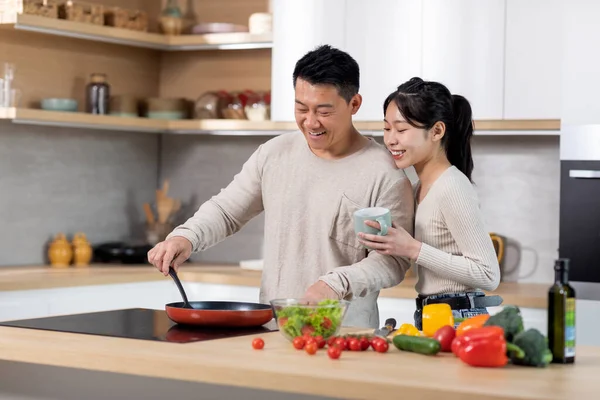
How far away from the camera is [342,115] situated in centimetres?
294

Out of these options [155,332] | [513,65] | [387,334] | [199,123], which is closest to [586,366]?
[387,334]

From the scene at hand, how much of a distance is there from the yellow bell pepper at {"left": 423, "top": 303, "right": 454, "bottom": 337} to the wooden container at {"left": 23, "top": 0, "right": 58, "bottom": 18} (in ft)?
9.08

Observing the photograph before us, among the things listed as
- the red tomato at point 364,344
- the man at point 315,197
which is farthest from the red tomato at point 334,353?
the man at point 315,197

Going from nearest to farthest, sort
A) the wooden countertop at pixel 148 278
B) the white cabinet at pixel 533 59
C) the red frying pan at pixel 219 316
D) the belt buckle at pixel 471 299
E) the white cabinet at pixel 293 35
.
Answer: the red frying pan at pixel 219 316 → the belt buckle at pixel 471 299 → the wooden countertop at pixel 148 278 → the white cabinet at pixel 533 59 → the white cabinet at pixel 293 35

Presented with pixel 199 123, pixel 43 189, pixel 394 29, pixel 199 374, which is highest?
pixel 394 29

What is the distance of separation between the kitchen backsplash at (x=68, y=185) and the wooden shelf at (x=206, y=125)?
5.3 inches

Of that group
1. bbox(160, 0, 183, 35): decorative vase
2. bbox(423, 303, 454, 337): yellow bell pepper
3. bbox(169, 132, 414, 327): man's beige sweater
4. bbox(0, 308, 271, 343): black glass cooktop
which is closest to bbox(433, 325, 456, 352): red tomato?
bbox(423, 303, 454, 337): yellow bell pepper

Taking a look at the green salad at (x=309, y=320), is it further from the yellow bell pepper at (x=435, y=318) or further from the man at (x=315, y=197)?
the man at (x=315, y=197)

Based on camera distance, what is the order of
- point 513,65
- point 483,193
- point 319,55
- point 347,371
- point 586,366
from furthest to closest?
1. point 483,193
2. point 513,65
3. point 319,55
4. point 586,366
5. point 347,371

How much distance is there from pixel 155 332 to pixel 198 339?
0.16 metres

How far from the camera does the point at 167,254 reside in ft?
9.20

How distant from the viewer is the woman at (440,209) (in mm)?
2594

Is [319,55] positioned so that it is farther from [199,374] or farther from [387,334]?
[199,374]

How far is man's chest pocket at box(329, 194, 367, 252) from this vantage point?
2998mm
